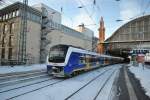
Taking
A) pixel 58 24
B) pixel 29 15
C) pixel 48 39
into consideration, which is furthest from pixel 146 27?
pixel 29 15

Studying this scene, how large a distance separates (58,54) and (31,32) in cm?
2954

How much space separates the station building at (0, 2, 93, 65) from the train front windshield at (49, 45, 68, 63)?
80.5 ft

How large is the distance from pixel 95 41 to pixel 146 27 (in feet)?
110

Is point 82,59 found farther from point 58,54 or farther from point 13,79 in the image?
point 13,79

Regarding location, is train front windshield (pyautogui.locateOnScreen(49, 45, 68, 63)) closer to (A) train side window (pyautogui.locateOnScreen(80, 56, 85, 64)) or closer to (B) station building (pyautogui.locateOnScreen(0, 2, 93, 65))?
(A) train side window (pyautogui.locateOnScreen(80, 56, 85, 64))

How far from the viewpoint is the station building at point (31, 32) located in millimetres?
43594

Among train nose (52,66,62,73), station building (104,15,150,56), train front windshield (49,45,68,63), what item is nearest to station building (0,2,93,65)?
station building (104,15,150,56)

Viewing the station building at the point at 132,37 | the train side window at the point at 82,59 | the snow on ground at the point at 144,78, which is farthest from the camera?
the station building at the point at 132,37

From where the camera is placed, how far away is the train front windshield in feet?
56.0

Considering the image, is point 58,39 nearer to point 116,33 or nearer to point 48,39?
point 48,39

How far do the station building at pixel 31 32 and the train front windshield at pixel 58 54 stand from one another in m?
24.5

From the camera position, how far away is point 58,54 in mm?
17359

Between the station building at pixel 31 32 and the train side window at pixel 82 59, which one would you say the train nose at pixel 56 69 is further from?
the station building at pixel 31 32

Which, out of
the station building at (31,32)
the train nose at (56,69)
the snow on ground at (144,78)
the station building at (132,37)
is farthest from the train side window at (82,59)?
the station building at (132,37)
